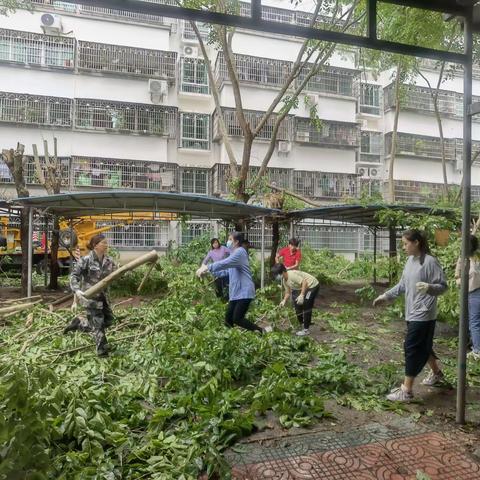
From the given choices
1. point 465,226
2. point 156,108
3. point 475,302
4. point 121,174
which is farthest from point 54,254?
point 465,226

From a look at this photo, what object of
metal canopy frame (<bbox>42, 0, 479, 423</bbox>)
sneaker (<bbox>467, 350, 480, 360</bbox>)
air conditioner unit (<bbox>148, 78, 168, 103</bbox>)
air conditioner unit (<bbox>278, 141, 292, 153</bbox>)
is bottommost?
sneaker (<bbox>467, 350, 480, 360</bbox>)

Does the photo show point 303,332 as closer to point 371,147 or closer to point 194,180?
point 194,180

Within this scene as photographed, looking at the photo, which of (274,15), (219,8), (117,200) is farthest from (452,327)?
(274,15)

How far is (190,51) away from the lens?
745 inches

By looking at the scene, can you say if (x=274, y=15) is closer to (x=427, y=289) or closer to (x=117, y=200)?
(x=117, y=200)

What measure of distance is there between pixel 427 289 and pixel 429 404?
1213mm

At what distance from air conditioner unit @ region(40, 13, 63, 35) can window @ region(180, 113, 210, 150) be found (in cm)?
616

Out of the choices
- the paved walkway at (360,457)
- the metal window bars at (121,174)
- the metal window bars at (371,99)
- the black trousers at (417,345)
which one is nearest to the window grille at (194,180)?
the metal window bars at (121,174)

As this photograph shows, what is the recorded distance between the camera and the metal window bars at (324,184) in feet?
64.6

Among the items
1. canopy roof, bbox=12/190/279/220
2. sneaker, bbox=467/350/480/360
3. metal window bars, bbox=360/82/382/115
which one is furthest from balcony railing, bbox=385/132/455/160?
sneaker, bbox=467/350/480/360

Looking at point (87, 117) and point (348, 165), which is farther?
point (348, 165)

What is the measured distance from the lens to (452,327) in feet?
23.6

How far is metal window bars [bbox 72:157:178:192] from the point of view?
56.7ft

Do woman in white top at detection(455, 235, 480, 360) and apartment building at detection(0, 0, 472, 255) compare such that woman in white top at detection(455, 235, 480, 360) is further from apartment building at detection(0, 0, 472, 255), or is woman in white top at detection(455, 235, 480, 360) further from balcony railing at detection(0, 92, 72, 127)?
balcony railing at detection(0, 92, 72, 127)
